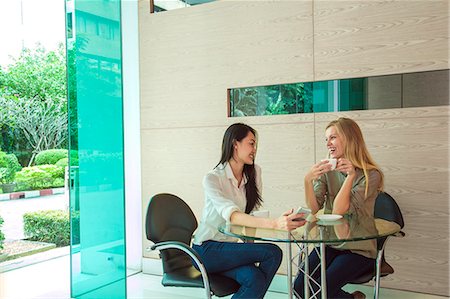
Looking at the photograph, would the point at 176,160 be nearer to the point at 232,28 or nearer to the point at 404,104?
the point at 232,28

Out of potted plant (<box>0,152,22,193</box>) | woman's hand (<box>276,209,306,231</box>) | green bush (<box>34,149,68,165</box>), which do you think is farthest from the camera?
green bush (<box>34,149,68,165</box>)

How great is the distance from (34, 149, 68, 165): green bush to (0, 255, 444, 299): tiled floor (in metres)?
1.05

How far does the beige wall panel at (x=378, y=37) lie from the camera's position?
3.39m

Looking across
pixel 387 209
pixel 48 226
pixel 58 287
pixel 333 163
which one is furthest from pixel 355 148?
pixel 48 226

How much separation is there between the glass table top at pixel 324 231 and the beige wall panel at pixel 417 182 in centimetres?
89

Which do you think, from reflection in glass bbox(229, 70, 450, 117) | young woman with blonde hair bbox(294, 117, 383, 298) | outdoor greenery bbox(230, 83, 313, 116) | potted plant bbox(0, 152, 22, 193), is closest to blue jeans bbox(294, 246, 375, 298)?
young woman with blonde hair bbox(294, 117, 383, 298)

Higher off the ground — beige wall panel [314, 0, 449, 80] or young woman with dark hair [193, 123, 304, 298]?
beige wall panel [314, 0, 449, 80]

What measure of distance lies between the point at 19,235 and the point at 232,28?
271cm

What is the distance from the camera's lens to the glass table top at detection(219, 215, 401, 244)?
2293 millimetres

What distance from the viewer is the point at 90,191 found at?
3705 millimetres

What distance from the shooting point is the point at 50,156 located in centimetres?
455

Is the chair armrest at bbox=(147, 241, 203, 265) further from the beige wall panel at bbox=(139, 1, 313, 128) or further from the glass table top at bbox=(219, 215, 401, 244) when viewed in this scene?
the beige wall panel at bbox=(139, 1, 313, 128)

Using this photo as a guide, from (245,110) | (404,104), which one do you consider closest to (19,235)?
Result: (245,110)

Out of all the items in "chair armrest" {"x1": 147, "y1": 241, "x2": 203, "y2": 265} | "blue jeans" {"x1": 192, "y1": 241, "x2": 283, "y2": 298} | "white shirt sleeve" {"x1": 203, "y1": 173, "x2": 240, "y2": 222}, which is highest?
"white shirt sleeve" {"x1": 203, "y1": 173, "x2": 240, "y2": 222}
